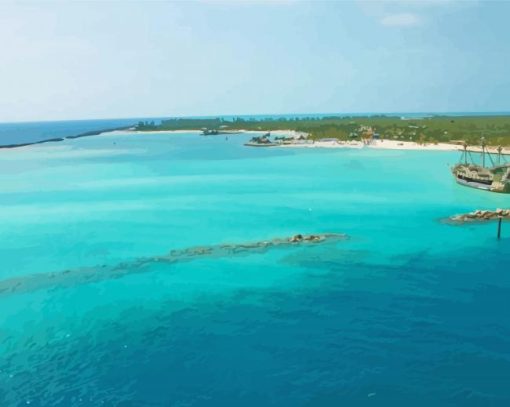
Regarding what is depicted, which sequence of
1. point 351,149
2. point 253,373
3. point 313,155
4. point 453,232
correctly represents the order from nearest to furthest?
point 253,373
point 453,232
point 313,155
point 351,149

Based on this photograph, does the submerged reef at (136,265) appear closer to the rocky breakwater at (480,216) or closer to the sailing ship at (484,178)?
the rocky breakwater at (480,216)

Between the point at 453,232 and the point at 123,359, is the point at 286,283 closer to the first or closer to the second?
the point at 123,359

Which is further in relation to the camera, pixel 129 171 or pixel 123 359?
pixel 129 171

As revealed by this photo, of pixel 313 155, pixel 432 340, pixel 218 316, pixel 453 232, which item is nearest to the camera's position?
pixel 432 340

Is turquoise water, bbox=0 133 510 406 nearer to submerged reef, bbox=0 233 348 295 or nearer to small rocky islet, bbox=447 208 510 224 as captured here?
submerged reef, bbox=0 233 348 295

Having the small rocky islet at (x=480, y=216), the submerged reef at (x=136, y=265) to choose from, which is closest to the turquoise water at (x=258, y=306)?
the submerged reef at (x=136, y=265)

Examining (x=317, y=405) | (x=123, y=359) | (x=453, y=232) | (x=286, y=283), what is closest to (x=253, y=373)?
(x=317, y=405)
